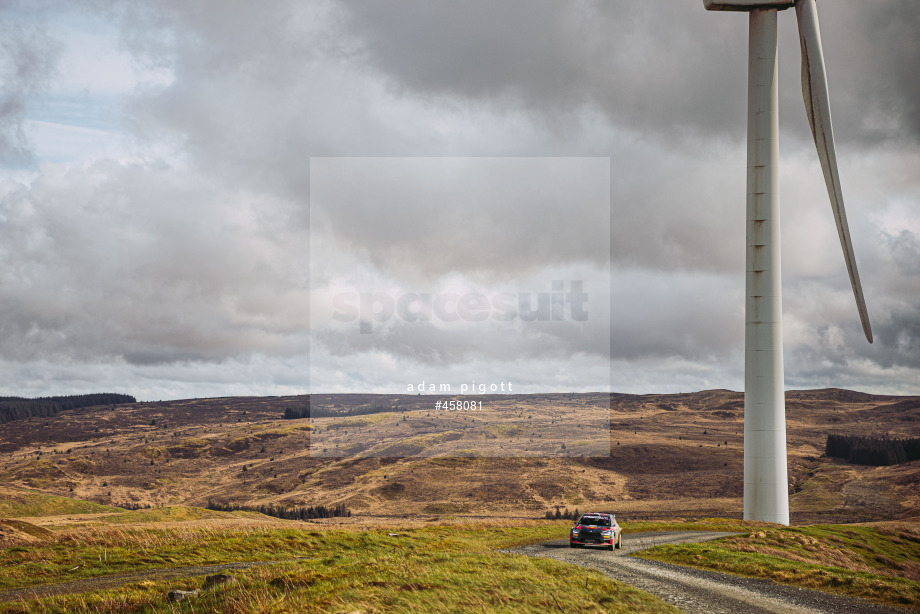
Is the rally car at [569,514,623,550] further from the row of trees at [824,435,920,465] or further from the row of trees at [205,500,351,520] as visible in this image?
the row of trees at [824,435,920,465]

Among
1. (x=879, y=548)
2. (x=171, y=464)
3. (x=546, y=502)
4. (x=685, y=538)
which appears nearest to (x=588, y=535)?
(x=685, y=538)

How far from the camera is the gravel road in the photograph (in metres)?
22.3

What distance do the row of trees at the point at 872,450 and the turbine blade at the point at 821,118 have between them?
128m

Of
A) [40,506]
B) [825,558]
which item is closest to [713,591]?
[825,558]

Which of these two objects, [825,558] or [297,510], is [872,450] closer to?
[297,510]

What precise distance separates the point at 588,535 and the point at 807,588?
15.5 metres

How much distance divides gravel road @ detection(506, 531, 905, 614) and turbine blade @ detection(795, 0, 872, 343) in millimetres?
26134

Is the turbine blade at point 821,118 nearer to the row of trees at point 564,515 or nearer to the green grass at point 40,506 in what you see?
the row of trees at point 564,515

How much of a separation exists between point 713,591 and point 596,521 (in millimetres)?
16627

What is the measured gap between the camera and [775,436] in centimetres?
5109

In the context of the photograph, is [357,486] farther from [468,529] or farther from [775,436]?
[775,436]

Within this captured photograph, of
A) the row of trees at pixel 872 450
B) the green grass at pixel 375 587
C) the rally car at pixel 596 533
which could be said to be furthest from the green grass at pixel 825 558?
the row of trees at pixel 872 450

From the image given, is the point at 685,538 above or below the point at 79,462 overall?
above

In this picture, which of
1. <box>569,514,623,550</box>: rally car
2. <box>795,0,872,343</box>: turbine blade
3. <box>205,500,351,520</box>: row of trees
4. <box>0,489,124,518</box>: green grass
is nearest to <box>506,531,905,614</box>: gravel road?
<box>569,514,623,550</box>: rally car
